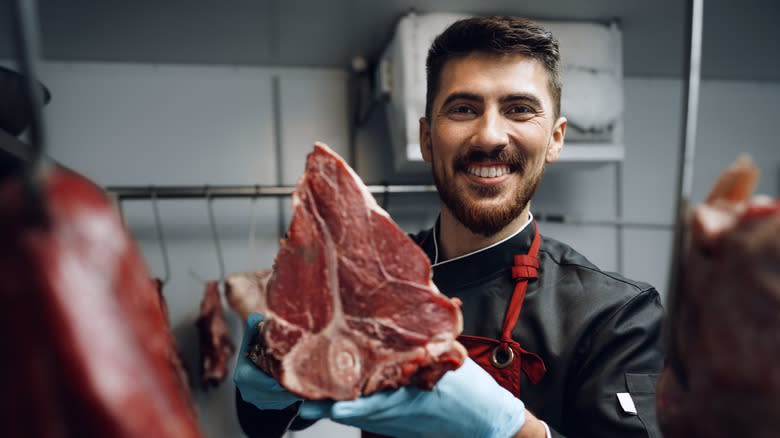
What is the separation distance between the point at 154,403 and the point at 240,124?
79.2 inches

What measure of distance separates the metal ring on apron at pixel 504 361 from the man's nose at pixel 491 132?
445mm

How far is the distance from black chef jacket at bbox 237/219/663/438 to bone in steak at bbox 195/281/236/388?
76cm

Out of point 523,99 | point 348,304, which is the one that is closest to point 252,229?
point 523,99

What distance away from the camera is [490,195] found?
4.12ft

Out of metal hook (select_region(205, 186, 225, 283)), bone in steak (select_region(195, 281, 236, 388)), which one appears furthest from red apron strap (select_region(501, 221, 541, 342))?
metal hook (select_region(205, 186, 225, 283))

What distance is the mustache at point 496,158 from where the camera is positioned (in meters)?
1.22

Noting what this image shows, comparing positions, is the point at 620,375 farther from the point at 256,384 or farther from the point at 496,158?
the point at 256,384

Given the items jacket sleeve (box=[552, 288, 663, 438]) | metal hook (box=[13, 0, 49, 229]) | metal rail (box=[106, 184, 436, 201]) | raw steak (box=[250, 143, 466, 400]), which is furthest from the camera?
metal rail (box=[106, 184, 436, 201])

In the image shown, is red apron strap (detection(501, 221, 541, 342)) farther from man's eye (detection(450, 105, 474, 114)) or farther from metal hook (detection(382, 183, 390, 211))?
metal hook (detection(382, 183, 390, 211))

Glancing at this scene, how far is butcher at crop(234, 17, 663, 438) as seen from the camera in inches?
45.4

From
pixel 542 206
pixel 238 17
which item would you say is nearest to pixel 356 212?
pixel 238 17

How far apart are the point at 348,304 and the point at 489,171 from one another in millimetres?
576

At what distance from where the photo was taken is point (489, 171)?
4.04 ft

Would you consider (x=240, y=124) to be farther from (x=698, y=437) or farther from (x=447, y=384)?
(x=698, y=437)
